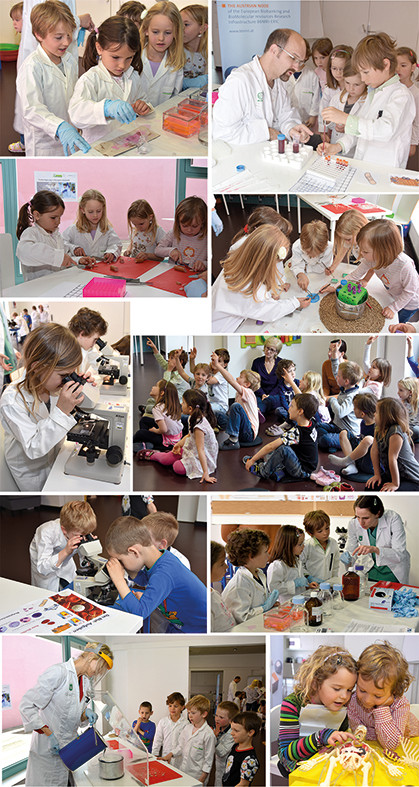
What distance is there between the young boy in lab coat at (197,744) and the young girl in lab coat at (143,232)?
6.81ft

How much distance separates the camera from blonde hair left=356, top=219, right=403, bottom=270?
436 centimetres

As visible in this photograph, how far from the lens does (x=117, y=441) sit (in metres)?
4.42

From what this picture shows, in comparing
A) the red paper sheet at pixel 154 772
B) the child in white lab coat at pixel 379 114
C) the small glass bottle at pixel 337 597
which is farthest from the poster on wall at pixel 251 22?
the red paper sheet at pixel 154 772

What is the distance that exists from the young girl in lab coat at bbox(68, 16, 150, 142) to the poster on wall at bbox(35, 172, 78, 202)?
220 millimetres

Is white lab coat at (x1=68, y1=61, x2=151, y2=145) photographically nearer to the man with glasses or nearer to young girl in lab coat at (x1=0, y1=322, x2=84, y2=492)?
the man with glasses

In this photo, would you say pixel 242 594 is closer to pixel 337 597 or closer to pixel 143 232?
pixel 337 597

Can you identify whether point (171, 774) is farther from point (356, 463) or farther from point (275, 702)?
point (356, 463)

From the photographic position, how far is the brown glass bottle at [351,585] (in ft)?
15.3

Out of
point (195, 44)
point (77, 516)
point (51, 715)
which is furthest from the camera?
point (77, 516)

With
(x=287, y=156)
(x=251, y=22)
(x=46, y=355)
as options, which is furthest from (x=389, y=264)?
(x=46, y=355)

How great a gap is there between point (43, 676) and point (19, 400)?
1.24m

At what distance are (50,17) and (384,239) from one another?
170 centimetres

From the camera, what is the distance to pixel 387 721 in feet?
14.4

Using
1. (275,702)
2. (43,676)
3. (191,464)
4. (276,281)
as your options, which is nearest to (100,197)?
(276,281)
